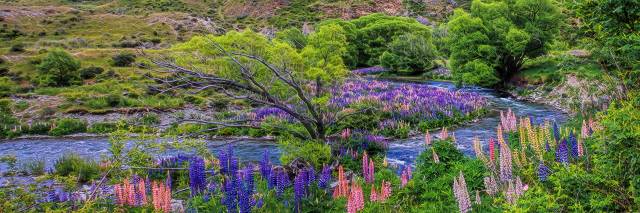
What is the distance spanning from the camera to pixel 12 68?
55281 mm

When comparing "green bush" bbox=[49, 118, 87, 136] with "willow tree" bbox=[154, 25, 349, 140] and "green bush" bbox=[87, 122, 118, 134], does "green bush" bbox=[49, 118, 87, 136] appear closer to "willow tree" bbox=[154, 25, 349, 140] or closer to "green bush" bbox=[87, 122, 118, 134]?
"green bush" bbox=[87, 122, 118, 134]

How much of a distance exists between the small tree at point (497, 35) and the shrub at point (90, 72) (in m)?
40.1

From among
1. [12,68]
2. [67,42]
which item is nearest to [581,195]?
[12,68]

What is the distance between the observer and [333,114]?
20281mm

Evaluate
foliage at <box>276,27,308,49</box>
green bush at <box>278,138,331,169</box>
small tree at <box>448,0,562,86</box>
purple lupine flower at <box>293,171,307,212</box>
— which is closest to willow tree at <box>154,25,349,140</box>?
green bush at <box>278,138,331,169</box>

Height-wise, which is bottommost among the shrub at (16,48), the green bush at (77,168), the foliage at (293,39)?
the green bush at (77,168)

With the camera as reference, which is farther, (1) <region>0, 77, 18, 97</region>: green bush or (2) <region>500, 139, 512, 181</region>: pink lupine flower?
(1) <region>0, 77, 18, 97</region>: green bush

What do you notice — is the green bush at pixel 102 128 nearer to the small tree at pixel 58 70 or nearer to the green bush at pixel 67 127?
the green bush at pixel 67 127

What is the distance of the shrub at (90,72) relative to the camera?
52.2m

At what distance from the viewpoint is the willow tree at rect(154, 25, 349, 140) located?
16906 millimetres

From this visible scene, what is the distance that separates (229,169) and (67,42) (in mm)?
79210

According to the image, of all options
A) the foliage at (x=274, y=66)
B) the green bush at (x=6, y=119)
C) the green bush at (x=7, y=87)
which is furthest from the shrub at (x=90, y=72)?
the foliage at (x=274, y=66)

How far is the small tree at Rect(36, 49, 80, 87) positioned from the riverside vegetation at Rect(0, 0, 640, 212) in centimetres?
17

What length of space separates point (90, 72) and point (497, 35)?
1742 inches
